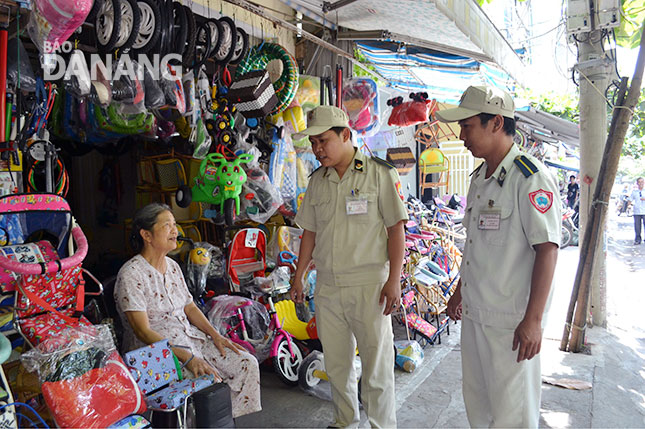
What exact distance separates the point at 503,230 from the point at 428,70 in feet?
17.6

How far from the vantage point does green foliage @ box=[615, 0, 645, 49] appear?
5613 mm

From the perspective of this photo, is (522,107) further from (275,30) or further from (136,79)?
(136,79)

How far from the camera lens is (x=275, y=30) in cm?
569

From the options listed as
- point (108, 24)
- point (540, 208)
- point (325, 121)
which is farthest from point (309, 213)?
point (108, 24)

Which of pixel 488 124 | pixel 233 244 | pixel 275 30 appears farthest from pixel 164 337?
pixel 275 30

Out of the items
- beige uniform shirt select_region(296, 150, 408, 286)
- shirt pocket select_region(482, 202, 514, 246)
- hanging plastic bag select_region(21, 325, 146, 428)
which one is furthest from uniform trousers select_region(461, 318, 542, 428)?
hanging plastic bag select_region(21, 325, 146, 428)

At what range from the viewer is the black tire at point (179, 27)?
360 centimetres

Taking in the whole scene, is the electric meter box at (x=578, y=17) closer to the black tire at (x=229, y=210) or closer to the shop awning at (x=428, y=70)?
the shop awning at (x=428, y=70)

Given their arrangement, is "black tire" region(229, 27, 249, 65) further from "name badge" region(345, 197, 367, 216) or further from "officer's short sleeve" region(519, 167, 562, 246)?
"officer's short sleeve" region(519, 167, 562, 246)

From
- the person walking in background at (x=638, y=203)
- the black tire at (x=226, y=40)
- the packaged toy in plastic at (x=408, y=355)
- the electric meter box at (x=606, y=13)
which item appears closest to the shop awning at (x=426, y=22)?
the electric meter box at (x=606, y=13)

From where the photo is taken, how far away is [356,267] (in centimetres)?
293

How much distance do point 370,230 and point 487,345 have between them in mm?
948

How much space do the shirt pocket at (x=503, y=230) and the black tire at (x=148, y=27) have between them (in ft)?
8.51

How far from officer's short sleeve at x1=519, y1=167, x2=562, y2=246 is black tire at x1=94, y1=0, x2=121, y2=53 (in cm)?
254
